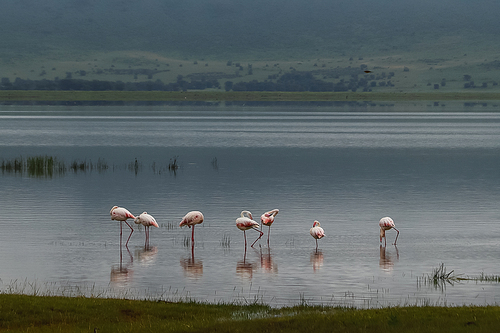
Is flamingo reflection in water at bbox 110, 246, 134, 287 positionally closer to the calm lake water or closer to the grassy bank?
the calm lake water

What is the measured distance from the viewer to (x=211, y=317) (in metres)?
16.2

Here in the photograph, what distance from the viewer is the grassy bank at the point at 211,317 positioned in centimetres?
1418

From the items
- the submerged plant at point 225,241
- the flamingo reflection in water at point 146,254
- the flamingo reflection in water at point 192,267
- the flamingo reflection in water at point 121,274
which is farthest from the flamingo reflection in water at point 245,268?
the flamingo reflection in water at point 121,274

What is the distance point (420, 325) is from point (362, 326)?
1047mm

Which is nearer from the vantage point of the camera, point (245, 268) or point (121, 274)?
point (121, 274)

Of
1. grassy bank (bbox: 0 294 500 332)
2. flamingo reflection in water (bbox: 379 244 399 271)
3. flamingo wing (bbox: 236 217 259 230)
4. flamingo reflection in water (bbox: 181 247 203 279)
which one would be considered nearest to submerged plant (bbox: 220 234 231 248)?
flamingo wing (bbox: 236 217 259 230)

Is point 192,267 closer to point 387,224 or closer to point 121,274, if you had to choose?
point 121,274

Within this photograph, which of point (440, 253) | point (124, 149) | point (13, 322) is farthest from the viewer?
point (124, 149)

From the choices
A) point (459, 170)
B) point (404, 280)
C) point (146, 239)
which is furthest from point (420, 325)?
point (459, 170)

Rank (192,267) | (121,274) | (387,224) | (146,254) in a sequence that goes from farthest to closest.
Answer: (387,224)
(146,254)
(192,267)
(121,274)

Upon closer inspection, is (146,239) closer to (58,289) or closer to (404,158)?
(58,289)

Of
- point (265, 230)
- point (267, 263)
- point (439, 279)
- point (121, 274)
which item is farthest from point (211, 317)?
point (265, 230)

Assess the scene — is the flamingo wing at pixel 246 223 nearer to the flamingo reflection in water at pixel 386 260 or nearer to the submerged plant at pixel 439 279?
the flamingo reflection in water at pixel 386 260

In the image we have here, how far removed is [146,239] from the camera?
91.9 feet
